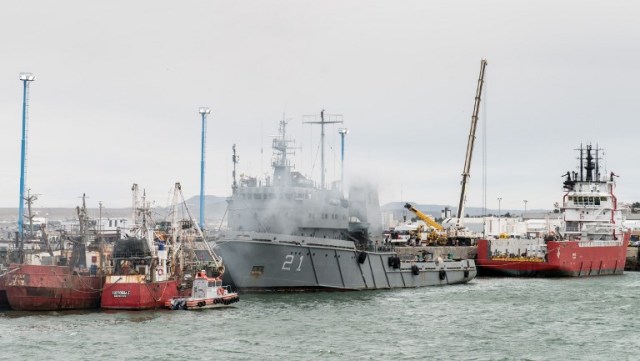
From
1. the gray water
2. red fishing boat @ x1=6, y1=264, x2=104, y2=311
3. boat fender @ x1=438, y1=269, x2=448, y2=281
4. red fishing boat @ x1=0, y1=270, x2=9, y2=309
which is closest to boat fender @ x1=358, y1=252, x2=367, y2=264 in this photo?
the gray water

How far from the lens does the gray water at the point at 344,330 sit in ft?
129

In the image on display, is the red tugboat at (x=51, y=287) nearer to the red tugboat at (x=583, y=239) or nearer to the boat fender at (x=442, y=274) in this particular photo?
the boat fender at (x=442, y=274)

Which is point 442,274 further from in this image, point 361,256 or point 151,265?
point 151,265

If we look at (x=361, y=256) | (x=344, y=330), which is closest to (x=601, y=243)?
(x=361, y=256)

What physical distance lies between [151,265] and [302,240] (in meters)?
12.1

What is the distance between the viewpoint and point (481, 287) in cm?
7356

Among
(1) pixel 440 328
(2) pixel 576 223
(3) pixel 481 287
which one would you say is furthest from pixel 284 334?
(2) pixel 576 223

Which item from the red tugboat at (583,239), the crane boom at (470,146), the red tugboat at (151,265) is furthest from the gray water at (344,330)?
the crane boom at (470,146)

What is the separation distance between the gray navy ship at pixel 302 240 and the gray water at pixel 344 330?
1.55m

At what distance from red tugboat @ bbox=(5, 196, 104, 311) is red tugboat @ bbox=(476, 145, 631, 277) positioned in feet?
148

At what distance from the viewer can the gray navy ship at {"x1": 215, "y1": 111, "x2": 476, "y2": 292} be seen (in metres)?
60.6

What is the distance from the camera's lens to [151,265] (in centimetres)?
5250

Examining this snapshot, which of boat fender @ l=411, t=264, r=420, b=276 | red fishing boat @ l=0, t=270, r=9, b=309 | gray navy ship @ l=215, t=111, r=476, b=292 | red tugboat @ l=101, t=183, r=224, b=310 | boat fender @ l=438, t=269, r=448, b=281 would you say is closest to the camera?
red fishing boat @ l=0, t=270, r=9, b=309

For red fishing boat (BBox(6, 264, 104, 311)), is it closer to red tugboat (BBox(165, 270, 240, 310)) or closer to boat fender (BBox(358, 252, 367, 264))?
red tugboat (BBox(165, 270, 240, 310))
